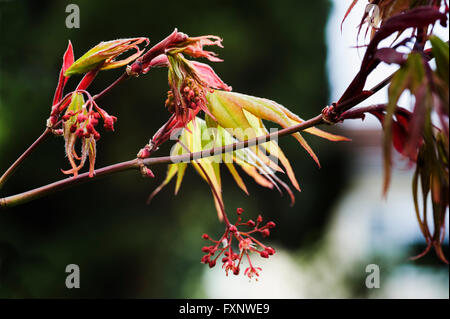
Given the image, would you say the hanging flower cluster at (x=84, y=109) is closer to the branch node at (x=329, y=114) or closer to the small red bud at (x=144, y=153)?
the small red bud at (x=144, y=153)

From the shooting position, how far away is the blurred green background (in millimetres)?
1869

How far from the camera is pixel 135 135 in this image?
2033mm

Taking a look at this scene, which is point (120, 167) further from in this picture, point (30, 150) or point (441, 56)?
point (441, 56)

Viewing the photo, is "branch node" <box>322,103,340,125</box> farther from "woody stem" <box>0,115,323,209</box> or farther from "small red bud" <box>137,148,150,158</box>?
"small red bud" <box>137,148,150,158</box>

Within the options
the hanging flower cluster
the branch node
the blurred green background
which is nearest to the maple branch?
the hanging flower cluster

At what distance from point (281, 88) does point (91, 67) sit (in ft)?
6.34

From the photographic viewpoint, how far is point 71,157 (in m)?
0.34

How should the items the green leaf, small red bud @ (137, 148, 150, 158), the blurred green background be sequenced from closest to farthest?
1. the green leaf
2. small red bud @ (137, 148, 150, 158)
3. the blurred green background

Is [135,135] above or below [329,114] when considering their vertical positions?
above

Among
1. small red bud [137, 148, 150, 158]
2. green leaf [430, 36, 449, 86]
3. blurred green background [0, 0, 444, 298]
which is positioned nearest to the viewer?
green leaf [430, 36, 449, 86]

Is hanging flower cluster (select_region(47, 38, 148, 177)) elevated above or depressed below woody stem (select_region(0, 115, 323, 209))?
above

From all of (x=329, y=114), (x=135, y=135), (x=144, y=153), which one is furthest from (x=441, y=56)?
(x=135, y=135)

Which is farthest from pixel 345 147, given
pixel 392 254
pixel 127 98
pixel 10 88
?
pixel 10 88
